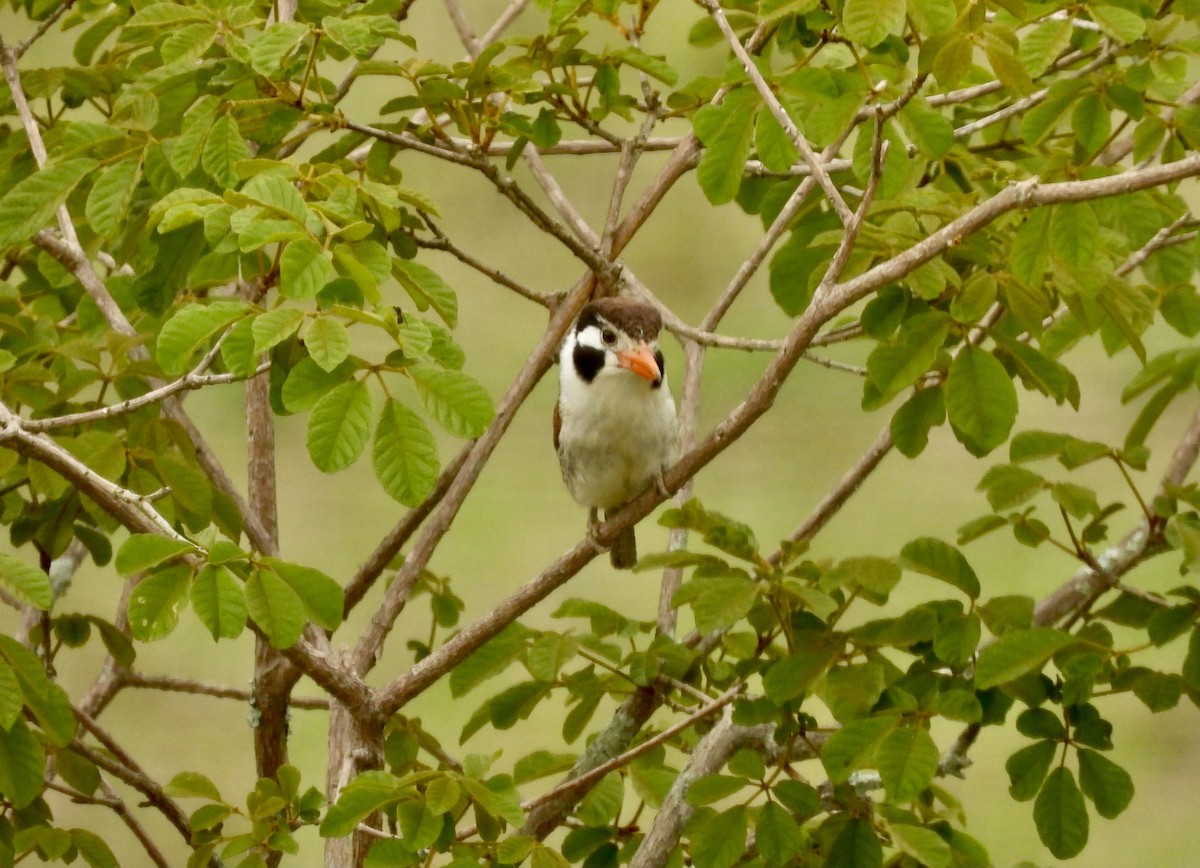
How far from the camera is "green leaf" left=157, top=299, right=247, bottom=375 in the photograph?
1.78 meters

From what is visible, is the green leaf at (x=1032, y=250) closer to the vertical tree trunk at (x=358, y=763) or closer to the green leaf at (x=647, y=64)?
the green leaf at (x=647, y=64)

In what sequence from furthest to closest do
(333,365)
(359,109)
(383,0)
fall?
(359,109)
(383,0)
(333,365)

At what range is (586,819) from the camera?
7.59 feet

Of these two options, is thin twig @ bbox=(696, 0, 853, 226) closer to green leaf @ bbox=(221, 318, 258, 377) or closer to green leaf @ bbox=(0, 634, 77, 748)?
green leaf @ bbox=(221, 318, 258, 377)

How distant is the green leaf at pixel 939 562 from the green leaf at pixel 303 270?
2.93ft

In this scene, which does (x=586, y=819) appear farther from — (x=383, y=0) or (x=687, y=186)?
(x=687, y=186)

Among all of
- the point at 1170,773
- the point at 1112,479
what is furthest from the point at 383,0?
the point at 1112,479

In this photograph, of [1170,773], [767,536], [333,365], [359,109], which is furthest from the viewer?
[359,109]

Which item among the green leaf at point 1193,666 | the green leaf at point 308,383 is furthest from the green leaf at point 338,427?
the green leaf at point 1193,666

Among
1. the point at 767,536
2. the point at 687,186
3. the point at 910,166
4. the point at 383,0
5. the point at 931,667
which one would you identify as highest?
the point at 383,0

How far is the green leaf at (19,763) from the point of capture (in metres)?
2.02

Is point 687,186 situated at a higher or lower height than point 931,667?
lower

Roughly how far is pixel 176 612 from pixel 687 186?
7702 mm

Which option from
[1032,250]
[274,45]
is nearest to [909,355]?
[1032,250]
